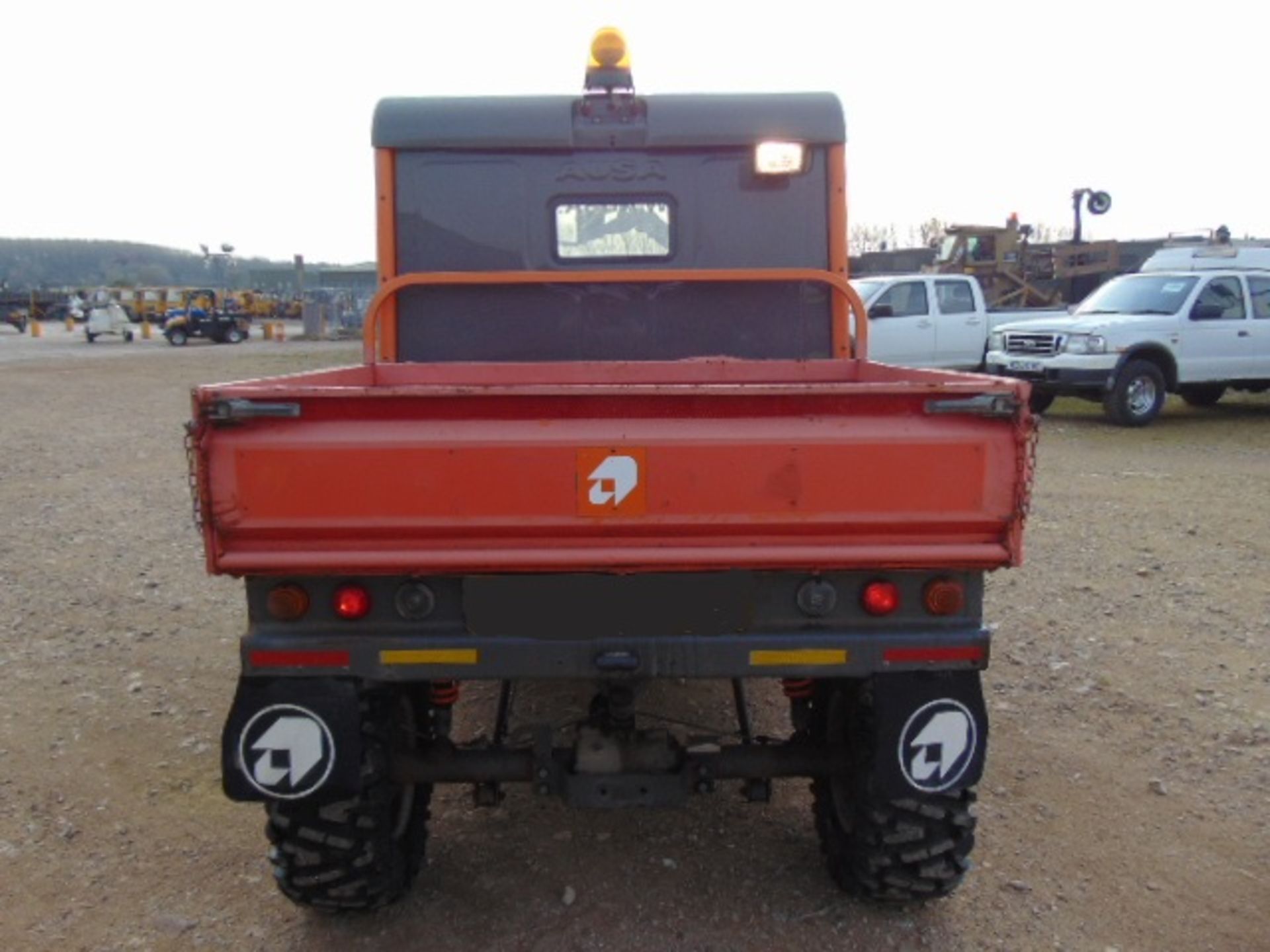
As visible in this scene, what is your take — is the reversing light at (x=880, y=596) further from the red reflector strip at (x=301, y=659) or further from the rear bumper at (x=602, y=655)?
the red reflector strip at (x=301, y=659)

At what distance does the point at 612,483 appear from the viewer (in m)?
2.92

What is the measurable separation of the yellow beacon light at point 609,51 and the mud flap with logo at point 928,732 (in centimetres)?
283

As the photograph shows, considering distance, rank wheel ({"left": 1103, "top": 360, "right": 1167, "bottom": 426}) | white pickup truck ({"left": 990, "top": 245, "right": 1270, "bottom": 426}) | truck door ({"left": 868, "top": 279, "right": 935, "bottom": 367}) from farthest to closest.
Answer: truck door ({"left": 868, "top": 279, "right": 935, "bottom": 367}) → wheel ({"left": 1103, "top": 360, "right": 1167, "bottom": 426}) → white pickup truck ({"left": 990, "top": 245, "right": 1270, "bottom": 426})

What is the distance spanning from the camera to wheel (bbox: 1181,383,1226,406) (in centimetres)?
1549

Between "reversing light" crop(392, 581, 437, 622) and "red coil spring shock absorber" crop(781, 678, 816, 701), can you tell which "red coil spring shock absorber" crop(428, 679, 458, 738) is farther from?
"red coil spring shock absorber" crop(781, 678, 816, 701)

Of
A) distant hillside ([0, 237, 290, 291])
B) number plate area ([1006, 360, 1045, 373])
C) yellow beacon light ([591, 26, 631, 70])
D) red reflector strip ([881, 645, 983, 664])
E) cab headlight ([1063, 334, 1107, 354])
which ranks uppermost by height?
distant hillside ([0, 237, 290, 291])

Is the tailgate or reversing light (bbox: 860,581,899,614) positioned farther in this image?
reversing light (bbox: 860,581,899,614)

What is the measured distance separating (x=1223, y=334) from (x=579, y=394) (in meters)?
13.9

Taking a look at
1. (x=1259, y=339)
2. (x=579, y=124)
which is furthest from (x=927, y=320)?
(x=579, y=124)

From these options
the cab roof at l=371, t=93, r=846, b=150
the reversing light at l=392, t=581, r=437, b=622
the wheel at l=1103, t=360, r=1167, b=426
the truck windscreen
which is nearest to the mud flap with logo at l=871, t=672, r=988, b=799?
the reversing light at l=392, t=581, r=437, b=622

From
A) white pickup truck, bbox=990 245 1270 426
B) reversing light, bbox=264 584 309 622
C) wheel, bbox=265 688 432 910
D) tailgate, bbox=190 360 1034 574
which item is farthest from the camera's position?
white pickup truck, bbox=990 245 1270 426

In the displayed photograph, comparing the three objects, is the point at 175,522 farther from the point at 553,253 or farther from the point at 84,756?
the point at 553,253

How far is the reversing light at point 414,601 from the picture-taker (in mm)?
3016

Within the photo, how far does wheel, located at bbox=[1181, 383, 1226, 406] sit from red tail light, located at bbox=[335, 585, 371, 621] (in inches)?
574
